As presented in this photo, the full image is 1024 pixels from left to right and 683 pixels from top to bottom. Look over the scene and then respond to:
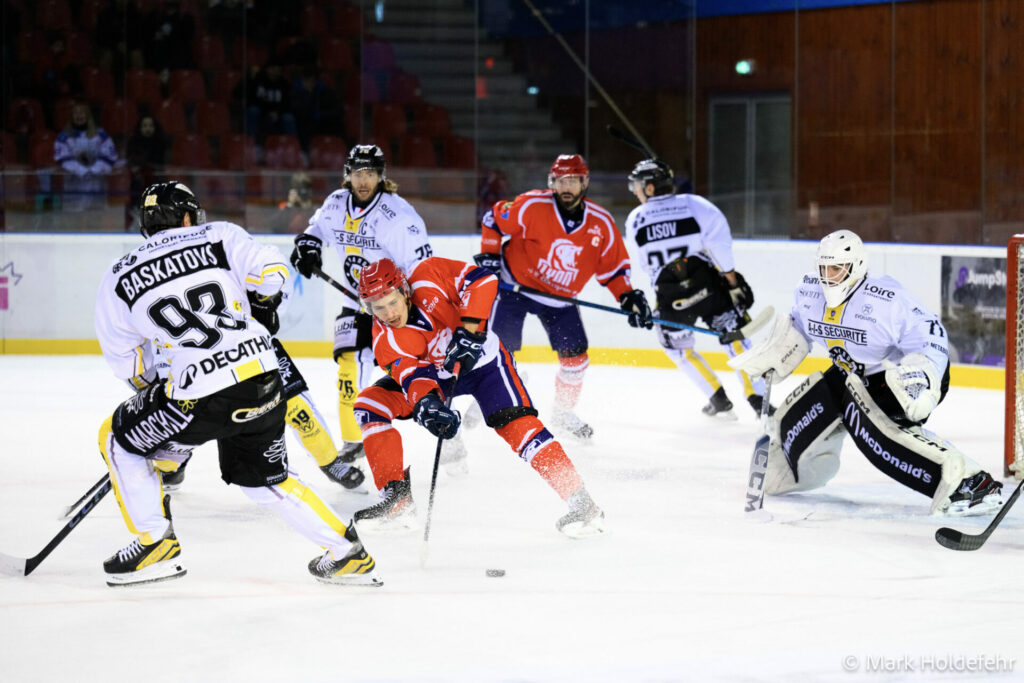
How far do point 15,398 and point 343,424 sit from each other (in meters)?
2.32

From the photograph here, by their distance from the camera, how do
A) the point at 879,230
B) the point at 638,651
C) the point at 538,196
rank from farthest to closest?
the point at 879,230
the point at 538,196
the point at 638,651

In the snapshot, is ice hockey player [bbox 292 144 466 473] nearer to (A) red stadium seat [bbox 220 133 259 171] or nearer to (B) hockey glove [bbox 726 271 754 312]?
(B) hockey glove [bbox 726 271 754 312]

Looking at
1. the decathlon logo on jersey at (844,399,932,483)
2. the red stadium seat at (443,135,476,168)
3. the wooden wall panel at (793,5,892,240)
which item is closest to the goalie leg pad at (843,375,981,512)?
the decathlon logo on jersey at (844,399,932,483)

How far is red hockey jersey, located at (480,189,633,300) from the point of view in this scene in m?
5.12

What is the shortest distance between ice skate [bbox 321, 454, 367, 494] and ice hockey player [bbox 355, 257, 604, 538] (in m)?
0.48

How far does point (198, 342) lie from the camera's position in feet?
9.78

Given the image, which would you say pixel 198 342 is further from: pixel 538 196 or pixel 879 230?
pixel 879 230

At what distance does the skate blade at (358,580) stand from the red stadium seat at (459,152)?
5436mm

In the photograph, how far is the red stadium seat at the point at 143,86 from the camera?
27.4ft

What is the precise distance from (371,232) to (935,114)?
4633 millimetres

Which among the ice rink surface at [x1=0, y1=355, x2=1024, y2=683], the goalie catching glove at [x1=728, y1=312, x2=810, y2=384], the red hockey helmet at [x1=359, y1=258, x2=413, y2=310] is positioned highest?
the red hockey helmet at [x1=359, y1=258, x2=413, y2=310]

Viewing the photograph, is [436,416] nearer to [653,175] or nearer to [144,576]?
[144,576]

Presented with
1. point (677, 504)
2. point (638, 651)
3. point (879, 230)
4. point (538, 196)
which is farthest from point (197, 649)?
point (879, 230)

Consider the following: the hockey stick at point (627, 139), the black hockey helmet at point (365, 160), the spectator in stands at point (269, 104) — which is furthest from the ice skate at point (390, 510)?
the spectator in stands at point (269, 104)
